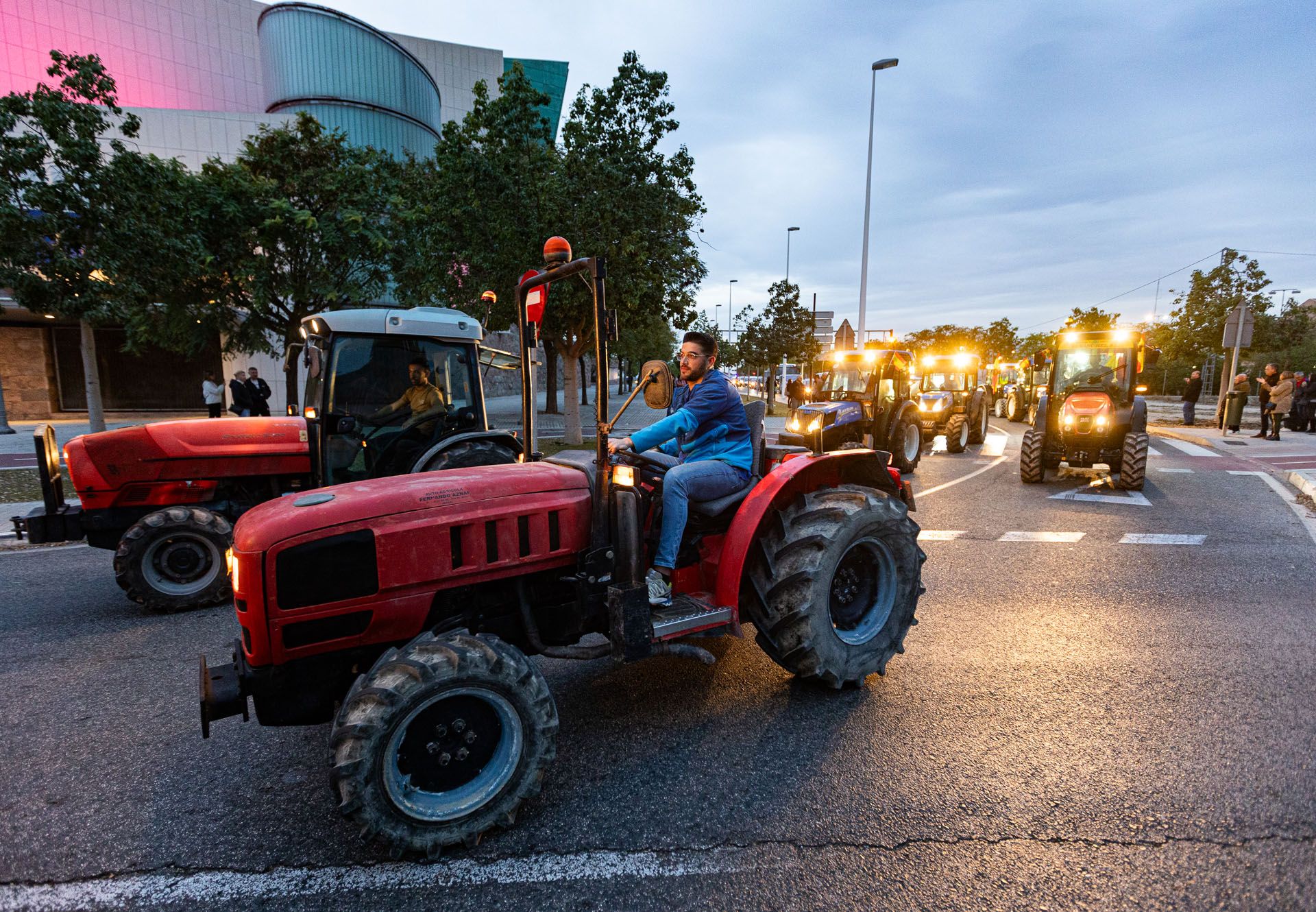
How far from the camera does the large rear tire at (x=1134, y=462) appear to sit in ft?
30.6

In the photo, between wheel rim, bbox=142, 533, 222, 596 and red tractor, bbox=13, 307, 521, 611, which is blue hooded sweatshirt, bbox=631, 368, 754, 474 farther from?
wheel rim, bbox=142, 533, 222, 596

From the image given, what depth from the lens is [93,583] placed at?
549 cm

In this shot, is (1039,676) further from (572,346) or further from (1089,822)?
(572,346)

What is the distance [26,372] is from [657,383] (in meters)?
30.7

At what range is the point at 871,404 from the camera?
12.1 meters

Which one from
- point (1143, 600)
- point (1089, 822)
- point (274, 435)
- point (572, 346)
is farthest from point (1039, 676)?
point (572, 346)

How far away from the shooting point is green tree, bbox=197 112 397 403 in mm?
11891

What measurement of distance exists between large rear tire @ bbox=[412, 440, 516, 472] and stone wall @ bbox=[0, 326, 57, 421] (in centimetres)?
2716

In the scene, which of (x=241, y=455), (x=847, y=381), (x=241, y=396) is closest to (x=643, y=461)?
(x=241, y=455)

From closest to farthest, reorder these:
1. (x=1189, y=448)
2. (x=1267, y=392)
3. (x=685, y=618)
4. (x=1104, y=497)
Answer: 1. (x=685, y=618)
2. (x=1104, y=497)
3. (x=1189, y=448)
4. (x=1267, y=392)

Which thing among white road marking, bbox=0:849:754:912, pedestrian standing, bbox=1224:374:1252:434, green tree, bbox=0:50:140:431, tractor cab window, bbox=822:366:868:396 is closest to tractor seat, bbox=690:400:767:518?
white road marking, bbox=0:849:754:912

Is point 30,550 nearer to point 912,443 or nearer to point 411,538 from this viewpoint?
point 411,538

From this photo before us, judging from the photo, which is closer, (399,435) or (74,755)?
(74,755)

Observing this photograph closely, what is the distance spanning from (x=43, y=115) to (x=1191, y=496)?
1654cm
